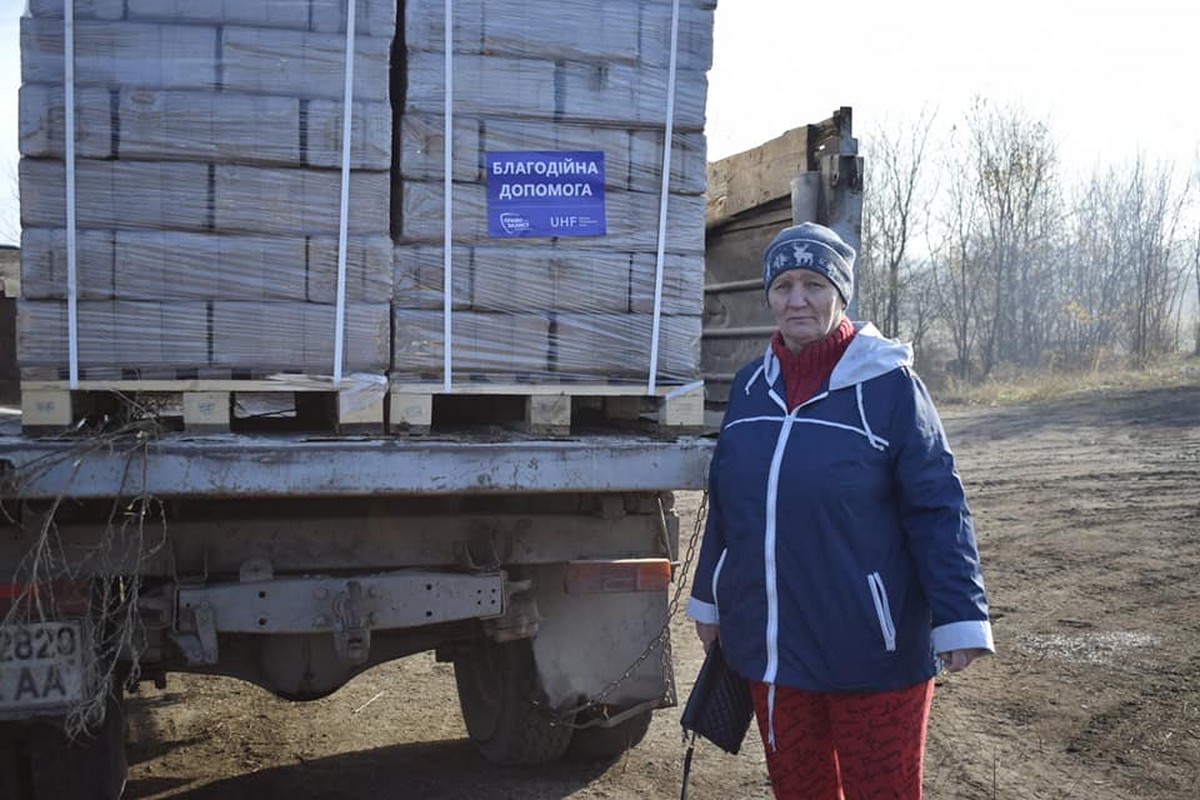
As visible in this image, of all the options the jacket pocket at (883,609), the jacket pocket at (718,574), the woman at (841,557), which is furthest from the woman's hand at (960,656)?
the jacket pocket at (718,574)

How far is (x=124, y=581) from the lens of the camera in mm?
3826

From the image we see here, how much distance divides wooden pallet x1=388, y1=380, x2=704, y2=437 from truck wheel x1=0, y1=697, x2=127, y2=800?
52.0 inches

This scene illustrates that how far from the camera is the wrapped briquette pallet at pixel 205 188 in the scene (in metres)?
3.54

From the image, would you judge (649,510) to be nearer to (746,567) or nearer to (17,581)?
(746,567)

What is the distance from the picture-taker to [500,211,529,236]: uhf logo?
12.5 ft

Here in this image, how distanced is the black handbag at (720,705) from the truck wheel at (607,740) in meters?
1.64

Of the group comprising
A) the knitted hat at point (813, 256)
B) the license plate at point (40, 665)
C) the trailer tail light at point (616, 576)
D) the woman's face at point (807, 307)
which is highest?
the knitted hat at point (813, 256)

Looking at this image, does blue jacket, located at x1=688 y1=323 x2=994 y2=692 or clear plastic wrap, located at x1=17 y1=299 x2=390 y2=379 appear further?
clear plastic wrap, located at x1=17 y1=299 x2=390 y2=379

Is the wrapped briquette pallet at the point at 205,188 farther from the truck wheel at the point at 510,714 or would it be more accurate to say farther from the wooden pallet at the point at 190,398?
the truck wheel at the point at 510,714

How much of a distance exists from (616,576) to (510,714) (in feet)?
2.74

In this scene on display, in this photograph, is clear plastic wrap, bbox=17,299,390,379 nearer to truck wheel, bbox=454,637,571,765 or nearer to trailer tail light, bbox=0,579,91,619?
trailer tail light, bbox=0,579,91,619

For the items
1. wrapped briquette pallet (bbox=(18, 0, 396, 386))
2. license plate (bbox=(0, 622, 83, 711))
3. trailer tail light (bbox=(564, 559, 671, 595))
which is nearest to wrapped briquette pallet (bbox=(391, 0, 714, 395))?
wrapped briquette pallet (bbox=(18, 0, 396, 386))

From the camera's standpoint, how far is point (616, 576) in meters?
4.36

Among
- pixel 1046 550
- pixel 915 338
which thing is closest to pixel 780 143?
pixel 1046 550
